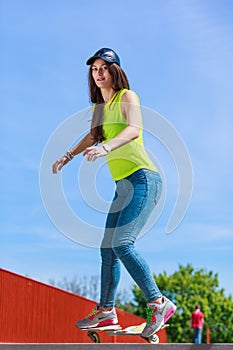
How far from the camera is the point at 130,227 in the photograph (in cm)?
419

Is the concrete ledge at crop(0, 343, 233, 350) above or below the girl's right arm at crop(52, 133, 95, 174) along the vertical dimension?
below

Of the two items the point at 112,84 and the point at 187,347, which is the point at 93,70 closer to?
the point at 112,84

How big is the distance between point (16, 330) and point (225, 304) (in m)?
52.7

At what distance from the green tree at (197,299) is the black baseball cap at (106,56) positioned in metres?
53.0

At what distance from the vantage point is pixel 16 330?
1212cm

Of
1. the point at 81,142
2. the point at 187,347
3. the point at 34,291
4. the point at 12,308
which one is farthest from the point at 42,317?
the point at 187,347

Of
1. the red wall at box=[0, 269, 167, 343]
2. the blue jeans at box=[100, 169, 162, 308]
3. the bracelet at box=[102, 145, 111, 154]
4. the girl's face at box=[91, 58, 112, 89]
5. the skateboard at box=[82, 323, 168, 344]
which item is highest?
the red wall at box=[0, 269, 167, 343]

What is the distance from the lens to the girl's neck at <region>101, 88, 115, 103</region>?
4.53 metres

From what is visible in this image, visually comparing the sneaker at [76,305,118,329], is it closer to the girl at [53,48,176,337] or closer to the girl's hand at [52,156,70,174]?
the girl at [53,48,176,337]

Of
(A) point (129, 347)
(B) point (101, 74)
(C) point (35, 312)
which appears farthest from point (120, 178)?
(C) point (35, 312)

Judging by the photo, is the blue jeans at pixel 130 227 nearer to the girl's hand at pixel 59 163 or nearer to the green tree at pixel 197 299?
the girl's hand at pixel 59 163

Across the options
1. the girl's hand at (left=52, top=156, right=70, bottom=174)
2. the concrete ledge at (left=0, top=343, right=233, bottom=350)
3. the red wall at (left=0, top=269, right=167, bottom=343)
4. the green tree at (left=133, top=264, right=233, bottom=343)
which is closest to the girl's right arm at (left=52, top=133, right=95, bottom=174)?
the girl's hand at (left=52, top=156, right=70, bottom=174)

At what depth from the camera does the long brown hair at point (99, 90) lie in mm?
4512

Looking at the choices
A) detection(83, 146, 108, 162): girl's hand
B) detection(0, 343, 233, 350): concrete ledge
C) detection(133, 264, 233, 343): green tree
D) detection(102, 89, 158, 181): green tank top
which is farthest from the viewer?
detection(133, 264, 233, 343): green tree
